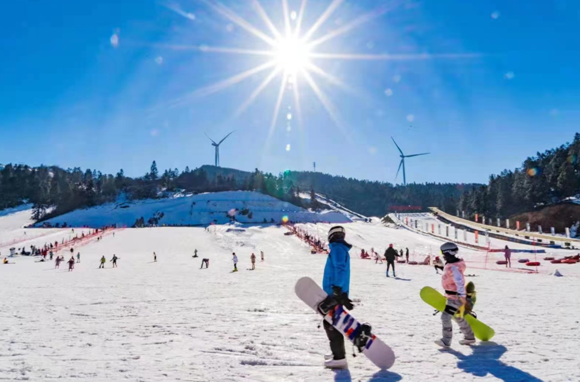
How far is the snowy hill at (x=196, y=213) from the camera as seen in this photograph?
103 meters

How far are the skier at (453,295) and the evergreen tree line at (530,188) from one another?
10273 centimetres

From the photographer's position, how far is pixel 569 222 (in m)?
80.6

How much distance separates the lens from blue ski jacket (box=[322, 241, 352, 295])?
571 centimetres

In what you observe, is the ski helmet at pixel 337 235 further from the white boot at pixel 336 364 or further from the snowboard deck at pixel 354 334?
the white boot at pixel 336 364

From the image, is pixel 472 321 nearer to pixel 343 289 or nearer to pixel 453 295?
pixel 453 295

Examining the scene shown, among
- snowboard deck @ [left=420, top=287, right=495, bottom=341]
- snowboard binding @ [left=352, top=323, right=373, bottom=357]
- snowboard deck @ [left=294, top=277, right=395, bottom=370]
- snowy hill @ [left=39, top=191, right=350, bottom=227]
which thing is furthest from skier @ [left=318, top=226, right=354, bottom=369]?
snowy hill @ [left=39, top=191, right=350, bottom=227]

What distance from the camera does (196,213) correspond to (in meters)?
110

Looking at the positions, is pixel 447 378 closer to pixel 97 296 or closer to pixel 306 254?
pixel 97 296

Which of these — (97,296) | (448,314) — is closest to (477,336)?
(448,314)

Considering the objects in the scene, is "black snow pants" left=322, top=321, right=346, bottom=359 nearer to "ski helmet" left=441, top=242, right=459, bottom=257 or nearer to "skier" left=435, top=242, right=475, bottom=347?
"skier" left=435, top=242, right=475, bottom=347

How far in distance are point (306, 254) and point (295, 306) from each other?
2986cm

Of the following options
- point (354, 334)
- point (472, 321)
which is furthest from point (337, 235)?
point (472, 321)

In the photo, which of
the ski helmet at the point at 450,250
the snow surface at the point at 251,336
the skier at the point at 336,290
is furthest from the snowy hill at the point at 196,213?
the skier at the point at 336,290

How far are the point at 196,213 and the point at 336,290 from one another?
108 m
